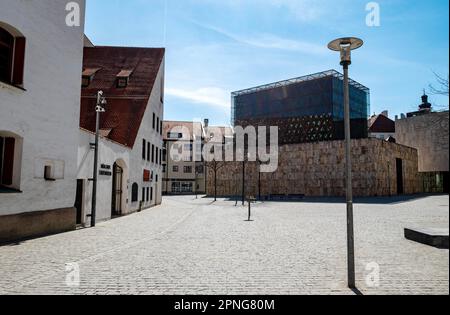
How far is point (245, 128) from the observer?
6438 centimetres

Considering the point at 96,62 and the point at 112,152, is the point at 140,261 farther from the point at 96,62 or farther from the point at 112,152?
the point at 96,62

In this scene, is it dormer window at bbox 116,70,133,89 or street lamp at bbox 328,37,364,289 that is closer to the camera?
street lamp at bbox 328,37,364,289

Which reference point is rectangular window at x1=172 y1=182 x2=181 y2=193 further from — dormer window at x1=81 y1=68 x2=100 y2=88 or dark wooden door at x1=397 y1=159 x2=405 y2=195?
dark wooden door at x1=397 y1=159 x2=405 y2=195

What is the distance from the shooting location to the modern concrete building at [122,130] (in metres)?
17.4

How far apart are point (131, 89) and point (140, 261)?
69.9 ft

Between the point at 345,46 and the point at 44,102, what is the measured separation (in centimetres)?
1165

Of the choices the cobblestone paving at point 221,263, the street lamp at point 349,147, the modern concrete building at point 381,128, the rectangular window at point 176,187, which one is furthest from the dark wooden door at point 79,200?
the modern concrete building at point 381,128

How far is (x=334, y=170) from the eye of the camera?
4394 cm

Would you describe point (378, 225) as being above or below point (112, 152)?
below

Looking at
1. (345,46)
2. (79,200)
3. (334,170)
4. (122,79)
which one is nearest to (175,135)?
(334,170)

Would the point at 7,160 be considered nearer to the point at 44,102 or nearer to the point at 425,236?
the point at 44,102

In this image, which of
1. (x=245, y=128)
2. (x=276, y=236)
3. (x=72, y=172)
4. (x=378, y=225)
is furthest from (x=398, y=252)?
(x=245, y=128)

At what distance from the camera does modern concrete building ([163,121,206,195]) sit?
63.7m

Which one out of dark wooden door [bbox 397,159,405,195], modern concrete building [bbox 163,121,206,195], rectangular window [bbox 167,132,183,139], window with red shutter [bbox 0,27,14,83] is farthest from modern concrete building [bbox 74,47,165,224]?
dark wooden door [bbox 397,159,405,195]
